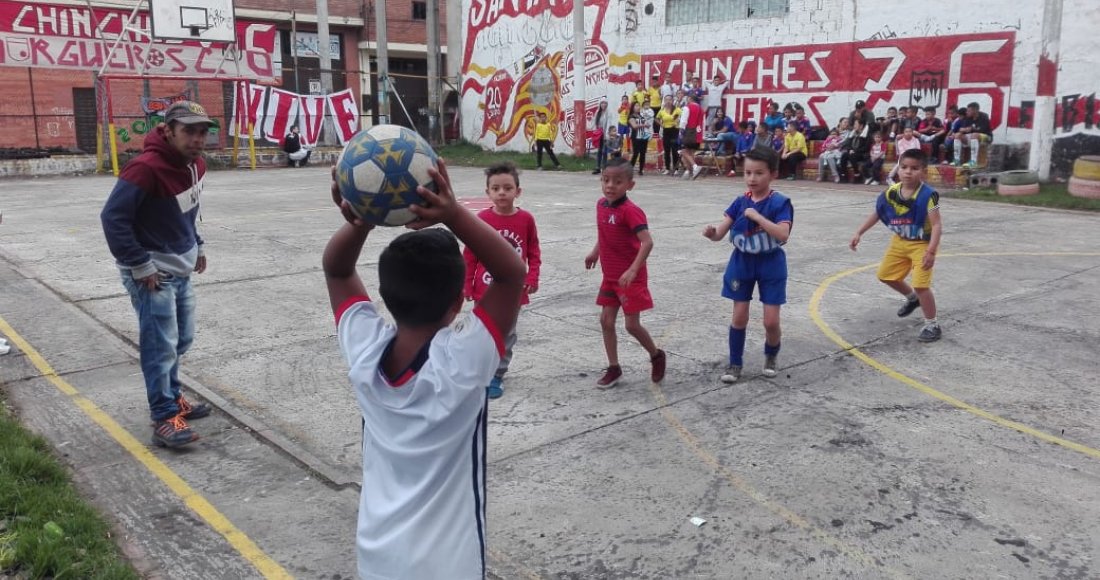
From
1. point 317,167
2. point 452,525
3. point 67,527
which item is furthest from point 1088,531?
point 317,167

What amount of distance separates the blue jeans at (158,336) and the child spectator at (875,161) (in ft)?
57.7

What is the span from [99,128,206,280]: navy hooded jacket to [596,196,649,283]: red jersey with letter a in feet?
8.16

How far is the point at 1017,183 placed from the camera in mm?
16875

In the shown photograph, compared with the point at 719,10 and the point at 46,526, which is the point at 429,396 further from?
the point at 719,10

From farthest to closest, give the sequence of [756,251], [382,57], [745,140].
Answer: [382,57] → [745,140] → [756,251]

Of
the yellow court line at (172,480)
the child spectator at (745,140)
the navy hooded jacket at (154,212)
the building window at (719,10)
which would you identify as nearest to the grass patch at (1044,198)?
the child spectator at (745,140)

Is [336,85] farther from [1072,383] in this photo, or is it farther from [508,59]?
[1072,383]

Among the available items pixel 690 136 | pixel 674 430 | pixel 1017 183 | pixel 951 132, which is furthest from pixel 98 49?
pixel 674 430

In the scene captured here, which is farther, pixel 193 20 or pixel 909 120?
pixel 193 20

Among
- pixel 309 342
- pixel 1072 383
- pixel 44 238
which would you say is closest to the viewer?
pixel 1072 383

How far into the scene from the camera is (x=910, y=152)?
7227mm

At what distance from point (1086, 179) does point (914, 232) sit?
1110 cm

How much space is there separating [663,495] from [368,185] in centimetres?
261

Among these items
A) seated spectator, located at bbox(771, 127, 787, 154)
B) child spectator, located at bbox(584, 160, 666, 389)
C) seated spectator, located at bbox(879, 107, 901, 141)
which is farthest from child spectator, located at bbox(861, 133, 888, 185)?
child spectator, located at bbox(584, 160, 666, 389)
